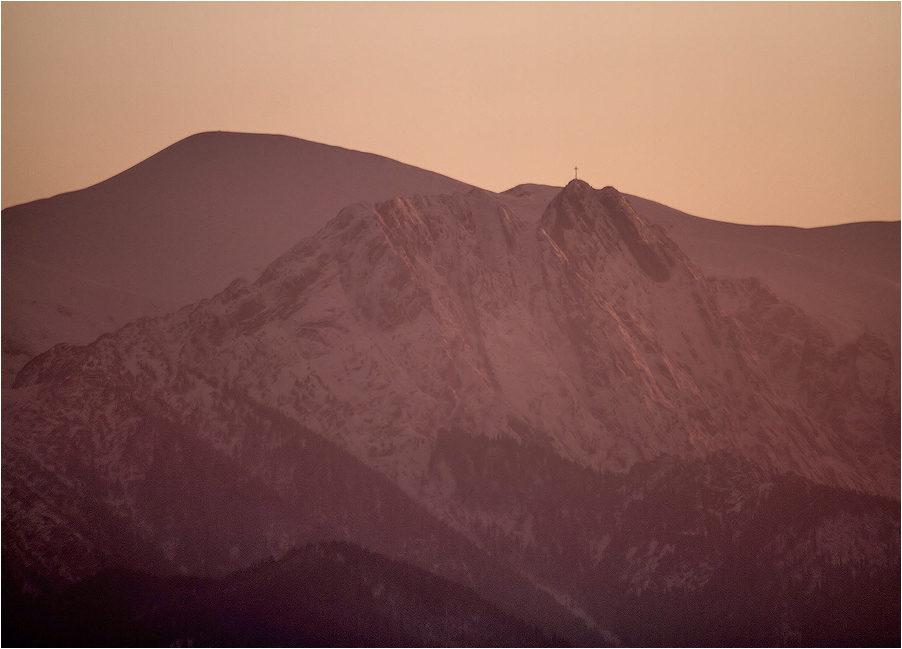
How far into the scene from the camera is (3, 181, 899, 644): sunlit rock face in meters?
74.8

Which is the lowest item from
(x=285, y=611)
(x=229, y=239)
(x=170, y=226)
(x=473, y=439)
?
(x=285, y=611)

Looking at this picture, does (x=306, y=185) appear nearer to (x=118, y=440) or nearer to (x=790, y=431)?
(x=118, y=440)

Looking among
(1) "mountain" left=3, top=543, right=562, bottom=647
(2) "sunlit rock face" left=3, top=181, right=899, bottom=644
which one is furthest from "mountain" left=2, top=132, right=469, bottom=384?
(1) "mountain" left=3, top=543, right=562, bottom=647

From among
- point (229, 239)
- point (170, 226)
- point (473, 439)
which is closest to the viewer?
point (473, 439)

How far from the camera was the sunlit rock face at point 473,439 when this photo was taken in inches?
2943

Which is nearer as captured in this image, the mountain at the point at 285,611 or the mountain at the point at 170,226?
the mountain at the point at 285,611

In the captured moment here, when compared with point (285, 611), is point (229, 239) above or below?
above

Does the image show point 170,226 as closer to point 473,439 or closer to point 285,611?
point 473,439

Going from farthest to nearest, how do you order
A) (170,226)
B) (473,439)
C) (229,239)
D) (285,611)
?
(170,226), (229,239), (473,439), (285,611)

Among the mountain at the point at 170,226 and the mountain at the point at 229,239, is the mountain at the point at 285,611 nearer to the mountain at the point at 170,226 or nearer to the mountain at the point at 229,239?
the mountain at the point at 229,239

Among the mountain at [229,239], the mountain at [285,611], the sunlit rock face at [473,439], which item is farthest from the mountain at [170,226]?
the mountain at [285,611]

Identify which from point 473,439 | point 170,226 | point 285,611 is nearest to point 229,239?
point 170,226

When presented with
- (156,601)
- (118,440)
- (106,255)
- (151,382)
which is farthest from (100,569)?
(106,255)

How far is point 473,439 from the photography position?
7944cm
